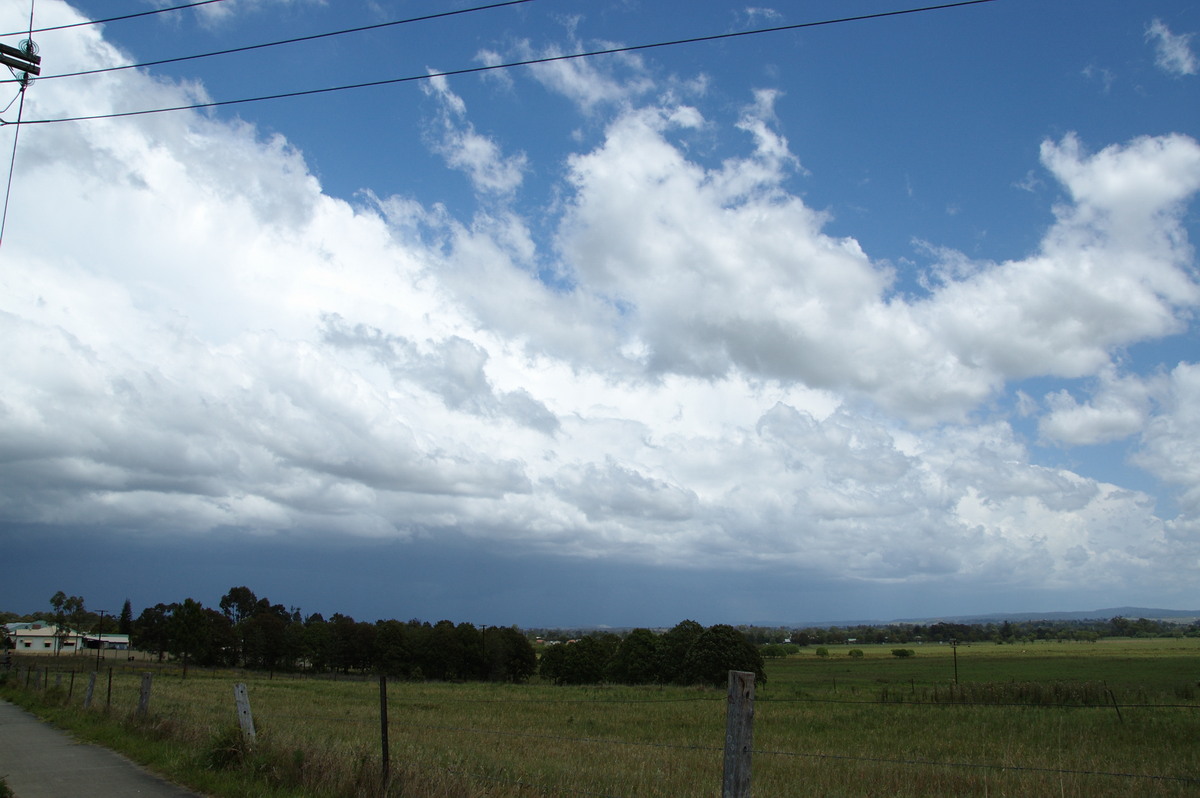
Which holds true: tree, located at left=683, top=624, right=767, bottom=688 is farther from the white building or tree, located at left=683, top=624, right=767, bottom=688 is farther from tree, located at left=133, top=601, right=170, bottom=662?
the white building

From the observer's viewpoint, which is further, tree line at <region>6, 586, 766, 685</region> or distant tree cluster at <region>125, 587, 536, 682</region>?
distant tree cluster at <region>125, 587, 536, 682</region>

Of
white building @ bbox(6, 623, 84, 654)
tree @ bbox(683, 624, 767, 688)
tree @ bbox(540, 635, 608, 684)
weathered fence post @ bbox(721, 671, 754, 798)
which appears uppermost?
weathered fence post @ bbox(721, 671, 754, 798)

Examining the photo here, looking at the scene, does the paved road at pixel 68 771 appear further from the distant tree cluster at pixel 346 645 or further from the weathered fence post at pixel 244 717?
the distant tree cluster at pixel 346 645

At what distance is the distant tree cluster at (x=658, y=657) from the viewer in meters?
64.1

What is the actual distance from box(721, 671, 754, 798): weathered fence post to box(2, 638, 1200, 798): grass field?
10.0 feet

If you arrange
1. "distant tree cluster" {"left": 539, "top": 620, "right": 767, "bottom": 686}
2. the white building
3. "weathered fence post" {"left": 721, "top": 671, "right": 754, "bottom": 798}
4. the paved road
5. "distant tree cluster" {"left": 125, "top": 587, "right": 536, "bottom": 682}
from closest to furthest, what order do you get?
1. "weathered fence post" {"left": 721, "top": 671, "right": 754, "bottom": 798}
2. the paved road
3. "distant tree cluster" {"left": 539, "top": 620, "right": 767, "bottom": 686}
4. "distant tree cluster" {"left": 125, "top": 587, "right": 536, "bottom": 682}
5. the white building

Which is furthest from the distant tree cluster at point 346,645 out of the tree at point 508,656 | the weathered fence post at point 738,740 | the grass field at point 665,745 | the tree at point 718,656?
the weathered fence post at point 738,740

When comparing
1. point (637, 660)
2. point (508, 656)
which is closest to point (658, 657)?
point (637, 660)

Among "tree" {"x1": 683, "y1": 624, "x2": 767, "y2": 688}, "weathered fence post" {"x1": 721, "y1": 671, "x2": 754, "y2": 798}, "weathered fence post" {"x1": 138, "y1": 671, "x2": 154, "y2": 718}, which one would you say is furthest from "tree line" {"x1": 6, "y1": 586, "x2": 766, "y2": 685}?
"weathered fence post" {"x1": 721, "y1": 671, "x2": 754, "y2": 798}

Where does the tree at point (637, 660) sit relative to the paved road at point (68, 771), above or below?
below

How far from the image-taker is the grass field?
10453mm

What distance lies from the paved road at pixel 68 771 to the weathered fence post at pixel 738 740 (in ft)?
26.4

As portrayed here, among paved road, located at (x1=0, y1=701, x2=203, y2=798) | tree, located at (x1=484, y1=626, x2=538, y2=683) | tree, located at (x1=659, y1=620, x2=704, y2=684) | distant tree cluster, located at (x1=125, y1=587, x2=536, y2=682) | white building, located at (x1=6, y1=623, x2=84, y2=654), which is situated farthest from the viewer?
white building, located at (x1=6, y1=623, x2=84, y2=654)

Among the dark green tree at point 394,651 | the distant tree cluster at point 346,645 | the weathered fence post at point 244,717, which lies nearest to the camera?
the weathered fence post at point 244,717
